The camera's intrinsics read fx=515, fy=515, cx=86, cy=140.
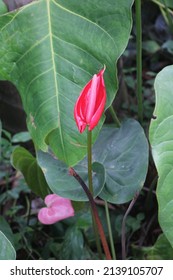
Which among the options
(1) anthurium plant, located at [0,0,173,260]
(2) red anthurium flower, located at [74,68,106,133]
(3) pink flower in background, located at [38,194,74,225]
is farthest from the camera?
(3) pink flower in background, located at [38,194,74,225]

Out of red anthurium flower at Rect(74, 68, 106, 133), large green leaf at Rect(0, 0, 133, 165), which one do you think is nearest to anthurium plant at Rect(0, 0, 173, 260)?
large green leaf at Rect(0, 0, 133, 165)

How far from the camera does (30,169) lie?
1.21m

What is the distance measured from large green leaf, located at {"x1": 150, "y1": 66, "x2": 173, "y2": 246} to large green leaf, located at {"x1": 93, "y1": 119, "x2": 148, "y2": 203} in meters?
0.14

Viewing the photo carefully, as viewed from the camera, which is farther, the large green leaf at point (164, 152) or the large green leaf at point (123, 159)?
the large green leaf at point (123, 159)

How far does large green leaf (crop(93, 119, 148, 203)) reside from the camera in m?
1.03

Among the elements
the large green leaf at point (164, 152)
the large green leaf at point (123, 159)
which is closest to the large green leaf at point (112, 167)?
the large green leaf at point (123, 159)

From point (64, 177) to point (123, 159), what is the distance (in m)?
0.14

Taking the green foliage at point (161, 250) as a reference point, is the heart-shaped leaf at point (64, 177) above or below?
above

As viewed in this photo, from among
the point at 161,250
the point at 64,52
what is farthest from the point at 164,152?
the point at 161,250

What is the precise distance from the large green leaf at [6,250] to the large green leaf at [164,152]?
0.26m

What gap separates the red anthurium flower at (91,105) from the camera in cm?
78

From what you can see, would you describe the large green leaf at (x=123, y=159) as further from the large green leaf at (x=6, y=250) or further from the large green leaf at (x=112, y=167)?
the large green leaf at (x=6, y=250)

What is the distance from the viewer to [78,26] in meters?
0.98

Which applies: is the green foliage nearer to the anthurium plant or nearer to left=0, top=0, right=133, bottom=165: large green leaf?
the anthurium plant
